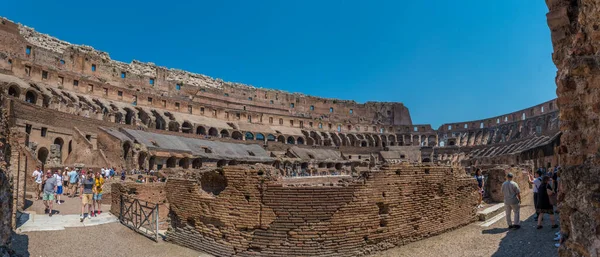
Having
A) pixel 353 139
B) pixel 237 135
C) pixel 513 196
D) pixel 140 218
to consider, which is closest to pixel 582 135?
pixel 513 196

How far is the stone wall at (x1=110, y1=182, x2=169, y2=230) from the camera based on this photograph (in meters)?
13.2

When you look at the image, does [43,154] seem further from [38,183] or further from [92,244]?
[92,244]

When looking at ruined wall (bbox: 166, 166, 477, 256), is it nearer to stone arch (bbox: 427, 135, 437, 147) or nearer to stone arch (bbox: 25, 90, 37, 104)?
stone arch (bbox: 25, 90, 37, 104)

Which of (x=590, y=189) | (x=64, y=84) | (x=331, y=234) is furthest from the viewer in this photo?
(x=64, y=84)

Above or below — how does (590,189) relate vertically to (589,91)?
below

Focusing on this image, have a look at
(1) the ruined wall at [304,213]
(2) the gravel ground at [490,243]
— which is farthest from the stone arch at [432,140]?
(1) the ruined wall at [304,213]

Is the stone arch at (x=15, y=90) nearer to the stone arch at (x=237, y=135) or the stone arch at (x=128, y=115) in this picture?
the stone arch at (x=128, y=115)

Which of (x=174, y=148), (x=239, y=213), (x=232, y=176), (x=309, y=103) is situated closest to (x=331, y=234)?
(x=239, y=213)

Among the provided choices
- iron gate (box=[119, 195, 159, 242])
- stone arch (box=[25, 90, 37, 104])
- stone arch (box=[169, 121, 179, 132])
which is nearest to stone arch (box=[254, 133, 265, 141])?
stone arch (box=[169, 121, 179, 132])

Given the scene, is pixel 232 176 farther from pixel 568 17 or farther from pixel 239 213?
pixel 568 17

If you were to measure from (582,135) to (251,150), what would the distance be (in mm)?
36274

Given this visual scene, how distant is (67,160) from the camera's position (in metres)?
26.3

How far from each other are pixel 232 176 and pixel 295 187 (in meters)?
1.87

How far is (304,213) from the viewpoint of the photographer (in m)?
8.71
